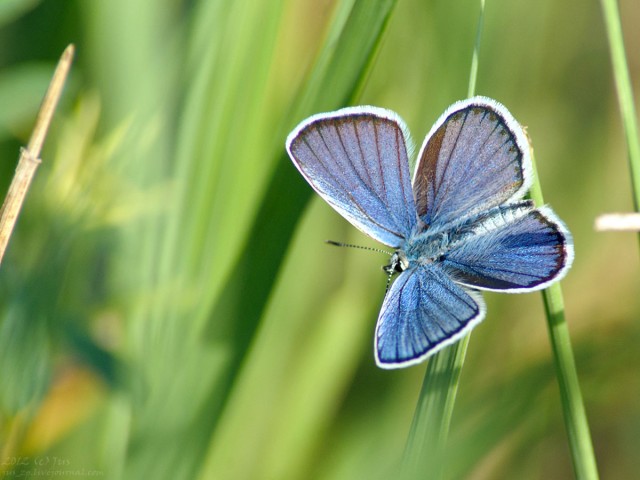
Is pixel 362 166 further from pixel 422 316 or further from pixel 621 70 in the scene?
pixel 621 70

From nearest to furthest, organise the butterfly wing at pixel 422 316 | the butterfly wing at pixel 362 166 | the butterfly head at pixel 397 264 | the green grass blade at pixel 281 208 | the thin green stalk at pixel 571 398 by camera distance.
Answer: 1. the thin green stalk at pixel 571 398
2. the butterfly wing at pixel 422 316
3. the green grass blade at pixel 281 208
4. the butterfly wing at pixel 362 166
5. the butterfly head at pixel 397 264

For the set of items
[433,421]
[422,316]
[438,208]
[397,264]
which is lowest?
[433,421]

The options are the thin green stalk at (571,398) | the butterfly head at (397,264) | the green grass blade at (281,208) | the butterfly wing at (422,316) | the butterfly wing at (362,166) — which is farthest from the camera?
the butterfly head at (397,264)

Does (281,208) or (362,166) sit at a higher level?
(362,166)

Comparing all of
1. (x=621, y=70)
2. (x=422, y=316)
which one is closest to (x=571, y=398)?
(x=422, y=316)

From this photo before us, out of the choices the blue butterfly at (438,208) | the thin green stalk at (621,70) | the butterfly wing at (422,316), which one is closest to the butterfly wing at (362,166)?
the blue butterfly at (438,208)

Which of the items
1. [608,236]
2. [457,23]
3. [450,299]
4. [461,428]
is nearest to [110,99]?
[457,23]

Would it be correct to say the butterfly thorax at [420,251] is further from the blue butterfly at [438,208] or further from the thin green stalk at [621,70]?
the thin green stalk at [621,70]

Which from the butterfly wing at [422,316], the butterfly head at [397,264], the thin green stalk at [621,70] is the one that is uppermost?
the thin green stalk at [621,70]
